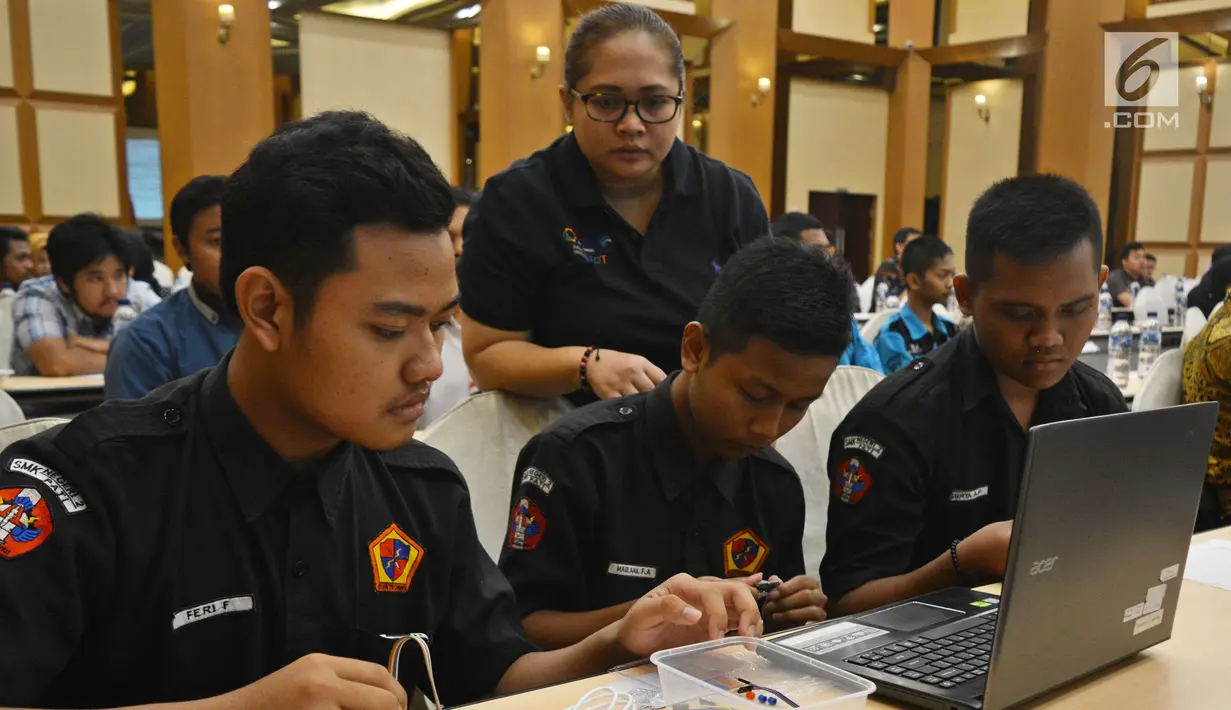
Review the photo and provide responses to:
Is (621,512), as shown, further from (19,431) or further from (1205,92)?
(1205,92)

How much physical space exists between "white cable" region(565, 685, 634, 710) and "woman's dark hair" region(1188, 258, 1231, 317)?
532 cm

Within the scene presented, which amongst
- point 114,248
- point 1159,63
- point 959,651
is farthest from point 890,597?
point 1159,63

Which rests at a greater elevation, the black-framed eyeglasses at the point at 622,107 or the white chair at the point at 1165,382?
the black-framed eyeglasses at the point at 622,107

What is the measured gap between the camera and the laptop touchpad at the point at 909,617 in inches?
45.9

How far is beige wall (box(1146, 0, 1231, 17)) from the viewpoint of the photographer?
958 cm

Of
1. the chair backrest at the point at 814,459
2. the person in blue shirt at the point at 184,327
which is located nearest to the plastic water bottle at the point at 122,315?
the person in blue shirt at the point at 184,327

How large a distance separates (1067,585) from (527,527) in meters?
0.76

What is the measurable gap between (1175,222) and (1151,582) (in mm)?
11319

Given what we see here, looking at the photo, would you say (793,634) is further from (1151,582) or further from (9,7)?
(9,7)

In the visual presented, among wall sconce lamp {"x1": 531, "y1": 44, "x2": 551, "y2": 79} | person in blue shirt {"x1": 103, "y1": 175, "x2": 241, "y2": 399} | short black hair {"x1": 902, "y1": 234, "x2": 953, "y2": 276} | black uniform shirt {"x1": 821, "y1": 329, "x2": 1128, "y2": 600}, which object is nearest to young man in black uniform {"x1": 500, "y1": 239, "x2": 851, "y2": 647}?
black uniform shirt {"x1": 821, "y1": 329, "x2": 1128, "y2": 600}

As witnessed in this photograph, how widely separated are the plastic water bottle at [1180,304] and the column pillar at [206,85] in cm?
719

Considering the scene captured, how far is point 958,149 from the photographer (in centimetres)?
1207

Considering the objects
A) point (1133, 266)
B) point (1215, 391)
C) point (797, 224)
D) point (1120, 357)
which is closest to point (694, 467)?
point (1215, 391)

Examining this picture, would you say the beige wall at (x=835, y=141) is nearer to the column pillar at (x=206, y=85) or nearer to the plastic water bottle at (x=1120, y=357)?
the column pillar at (x=206, y=85)
